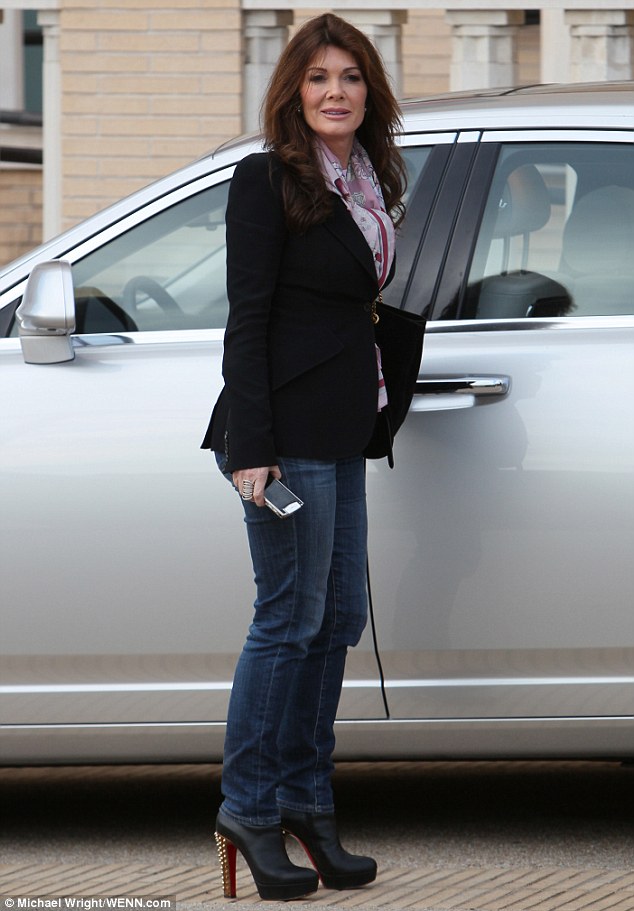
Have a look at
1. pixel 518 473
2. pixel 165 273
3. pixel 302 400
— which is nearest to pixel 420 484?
pixel 518 473

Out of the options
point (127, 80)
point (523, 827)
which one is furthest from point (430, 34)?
point (523, 827)

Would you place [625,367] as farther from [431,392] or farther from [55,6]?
[55,6]

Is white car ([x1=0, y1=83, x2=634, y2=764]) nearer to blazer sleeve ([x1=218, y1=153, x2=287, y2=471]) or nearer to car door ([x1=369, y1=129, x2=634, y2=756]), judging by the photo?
car door ([x1=369, y1=129, x2=634, y2=756])

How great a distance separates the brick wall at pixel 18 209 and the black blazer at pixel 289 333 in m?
8.89

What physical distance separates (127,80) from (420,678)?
5.40 m

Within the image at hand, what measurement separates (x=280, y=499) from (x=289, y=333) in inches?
13.1

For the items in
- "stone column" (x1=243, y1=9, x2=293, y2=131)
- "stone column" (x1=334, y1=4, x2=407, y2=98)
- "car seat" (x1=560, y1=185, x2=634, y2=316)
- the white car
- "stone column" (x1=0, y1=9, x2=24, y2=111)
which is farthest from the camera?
→ "stone column" (x1=0, y1=9, x2=24, y2=111)

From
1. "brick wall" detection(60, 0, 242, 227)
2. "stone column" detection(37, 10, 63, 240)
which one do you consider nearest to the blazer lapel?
"brick wall" detection(60, 0, 242, 227)

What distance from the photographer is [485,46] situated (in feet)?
24.6

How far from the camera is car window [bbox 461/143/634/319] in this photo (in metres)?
3.68

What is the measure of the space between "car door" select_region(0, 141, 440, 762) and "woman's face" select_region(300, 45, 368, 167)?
0.47 metres

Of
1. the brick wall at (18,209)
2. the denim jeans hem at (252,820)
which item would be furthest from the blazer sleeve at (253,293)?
the brick wall at (18,209)

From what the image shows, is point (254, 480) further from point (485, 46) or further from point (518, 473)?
point (485, 46)

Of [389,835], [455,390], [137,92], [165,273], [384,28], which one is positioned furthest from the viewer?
[137,92]
